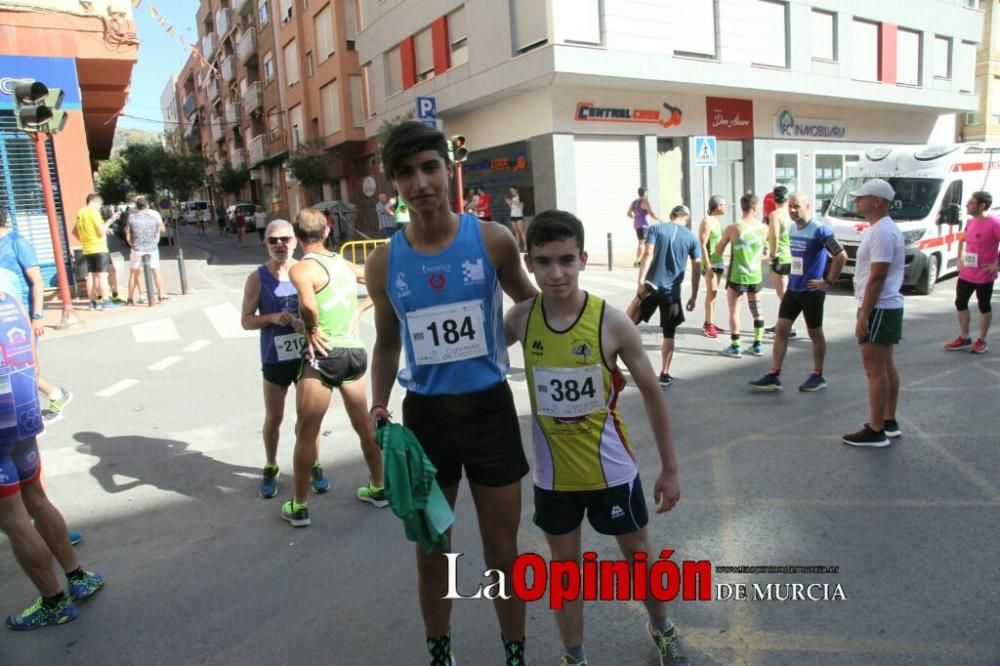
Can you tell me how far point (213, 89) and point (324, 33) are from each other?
3233 cm

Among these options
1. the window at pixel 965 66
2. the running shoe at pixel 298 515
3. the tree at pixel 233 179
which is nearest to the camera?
the running shoe at pixel 298 515

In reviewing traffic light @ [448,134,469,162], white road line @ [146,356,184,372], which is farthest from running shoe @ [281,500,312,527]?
traffic light @ [448,134,469,162]

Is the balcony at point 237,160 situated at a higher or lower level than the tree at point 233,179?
higher

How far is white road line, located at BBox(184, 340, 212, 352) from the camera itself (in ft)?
30.8

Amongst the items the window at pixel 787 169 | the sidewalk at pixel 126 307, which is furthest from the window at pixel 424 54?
the window at pixel 787 169

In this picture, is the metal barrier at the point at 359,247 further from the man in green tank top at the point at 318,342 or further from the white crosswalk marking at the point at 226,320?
the man in green tank top at the point at 318,342

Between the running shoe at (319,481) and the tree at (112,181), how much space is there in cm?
5597

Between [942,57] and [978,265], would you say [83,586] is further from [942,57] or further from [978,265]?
[942,57]

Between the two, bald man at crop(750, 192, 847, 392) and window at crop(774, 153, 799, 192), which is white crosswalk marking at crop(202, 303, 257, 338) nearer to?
bald man at crop(750, 192, 847, 392)

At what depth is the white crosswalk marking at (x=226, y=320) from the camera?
10.2 metres

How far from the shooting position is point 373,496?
14.5 feet

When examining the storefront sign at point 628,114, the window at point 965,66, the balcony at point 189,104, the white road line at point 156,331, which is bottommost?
the white road line at point 156,331

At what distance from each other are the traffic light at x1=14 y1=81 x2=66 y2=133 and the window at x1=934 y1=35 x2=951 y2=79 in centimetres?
3134

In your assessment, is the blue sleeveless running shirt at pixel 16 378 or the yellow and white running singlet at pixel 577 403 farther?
the blue sleeveless running shirt at pixel 16 378
